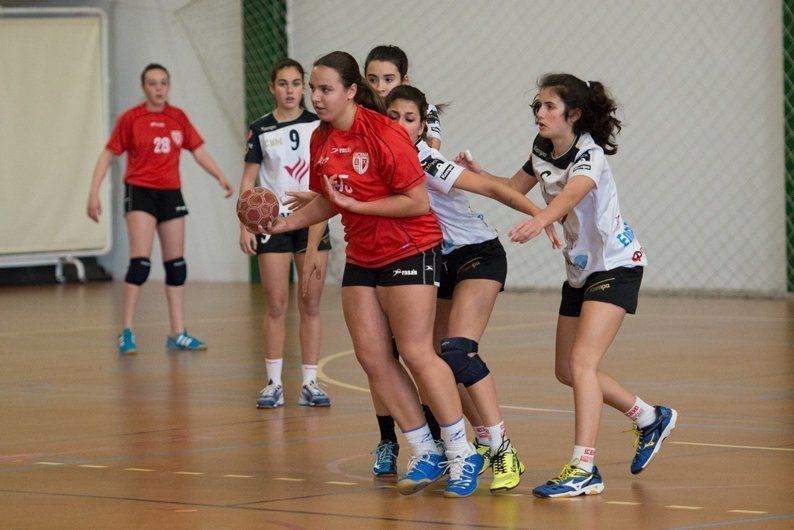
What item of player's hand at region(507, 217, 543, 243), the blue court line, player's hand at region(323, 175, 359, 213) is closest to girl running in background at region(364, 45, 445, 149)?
player's hand at region(323, 175, 359, 213)

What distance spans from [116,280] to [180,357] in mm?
7677

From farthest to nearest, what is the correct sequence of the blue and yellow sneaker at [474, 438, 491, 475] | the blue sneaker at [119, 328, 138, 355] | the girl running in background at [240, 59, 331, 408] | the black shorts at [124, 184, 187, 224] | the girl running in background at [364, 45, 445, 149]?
the black shorts at [124, 184, 187, 224], the blue sneaker at [119, 328, 138, 355], the girl running in background at [240, 59, 331, 408], the girl running in background at [364, 45, 445, 149], the blue and yellow sneaker at [474, 438, 491, 475]

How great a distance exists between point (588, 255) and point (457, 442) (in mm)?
829

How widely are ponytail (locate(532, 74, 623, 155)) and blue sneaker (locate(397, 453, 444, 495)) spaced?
1297 millimetres

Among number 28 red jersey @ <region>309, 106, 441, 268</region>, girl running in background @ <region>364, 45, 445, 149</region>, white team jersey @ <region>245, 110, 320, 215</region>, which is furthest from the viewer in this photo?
white team jersey @ <region>245, 110, 320, 215</region>

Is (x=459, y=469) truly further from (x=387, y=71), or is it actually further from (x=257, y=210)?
(x=387, y=71)

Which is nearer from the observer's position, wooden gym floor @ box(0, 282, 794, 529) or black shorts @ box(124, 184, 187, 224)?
wooden gym floor @ box(0, 282, 794, 529)

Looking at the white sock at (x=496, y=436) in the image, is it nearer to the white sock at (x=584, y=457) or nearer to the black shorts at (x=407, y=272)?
the white sock at (x=584, y=457)

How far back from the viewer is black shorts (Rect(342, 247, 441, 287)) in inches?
188

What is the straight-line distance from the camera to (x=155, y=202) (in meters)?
9.70

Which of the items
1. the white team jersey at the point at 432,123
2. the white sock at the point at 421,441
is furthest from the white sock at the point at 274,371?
the white sock at the point at 421,441

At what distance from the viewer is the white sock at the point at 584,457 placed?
4.69 m

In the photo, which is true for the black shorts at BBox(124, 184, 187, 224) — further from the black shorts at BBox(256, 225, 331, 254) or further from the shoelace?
the shoelace

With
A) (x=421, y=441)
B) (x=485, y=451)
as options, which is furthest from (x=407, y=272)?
(x=485, y=451)
